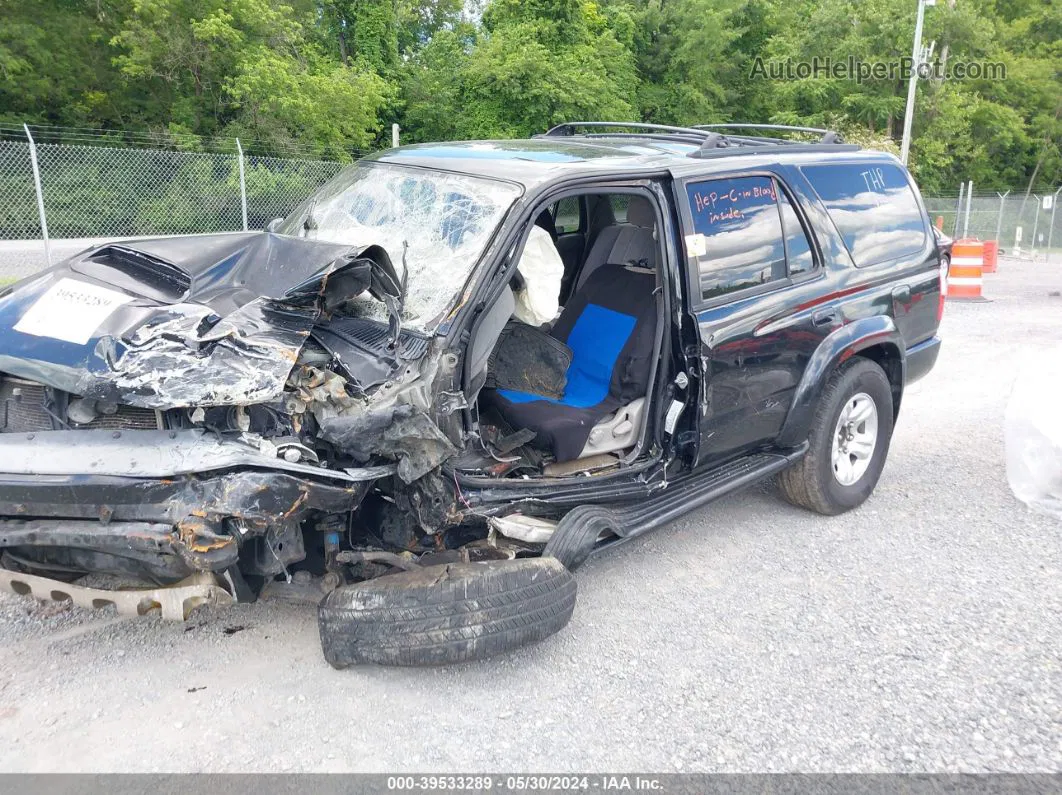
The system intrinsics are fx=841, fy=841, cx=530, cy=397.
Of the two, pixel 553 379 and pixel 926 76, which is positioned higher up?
pixel 926 76

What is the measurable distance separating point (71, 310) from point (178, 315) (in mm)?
366

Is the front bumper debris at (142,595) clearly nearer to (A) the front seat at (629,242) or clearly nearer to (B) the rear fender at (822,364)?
(A) the front seat at (629,242)

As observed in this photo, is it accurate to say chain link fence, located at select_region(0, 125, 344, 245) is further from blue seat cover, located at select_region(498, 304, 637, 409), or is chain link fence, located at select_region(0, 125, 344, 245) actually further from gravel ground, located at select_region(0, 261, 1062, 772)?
gravel ground, located at select_region(0, 261, 1062, 772)

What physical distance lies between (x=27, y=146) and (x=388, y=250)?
31.9 feet

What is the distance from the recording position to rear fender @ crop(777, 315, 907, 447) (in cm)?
422

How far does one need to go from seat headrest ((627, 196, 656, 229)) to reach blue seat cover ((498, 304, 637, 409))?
48cm

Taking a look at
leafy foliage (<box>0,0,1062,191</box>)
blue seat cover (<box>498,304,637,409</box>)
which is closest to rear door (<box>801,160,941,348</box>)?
blue seat cover (<box>498,304,637,409</box>)

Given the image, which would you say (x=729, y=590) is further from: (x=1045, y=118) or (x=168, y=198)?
(x=1045, y=118)

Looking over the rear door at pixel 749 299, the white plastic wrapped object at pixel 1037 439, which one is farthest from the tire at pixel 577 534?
the white plastic wrapped object at pixel 1037 439

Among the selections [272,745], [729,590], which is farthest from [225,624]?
[729,590]

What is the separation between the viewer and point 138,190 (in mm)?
12289

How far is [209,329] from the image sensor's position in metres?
2.92

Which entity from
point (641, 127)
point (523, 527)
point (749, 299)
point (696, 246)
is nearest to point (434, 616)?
point (523, 527)

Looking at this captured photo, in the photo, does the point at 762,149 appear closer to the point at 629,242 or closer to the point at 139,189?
the point at 629,242
